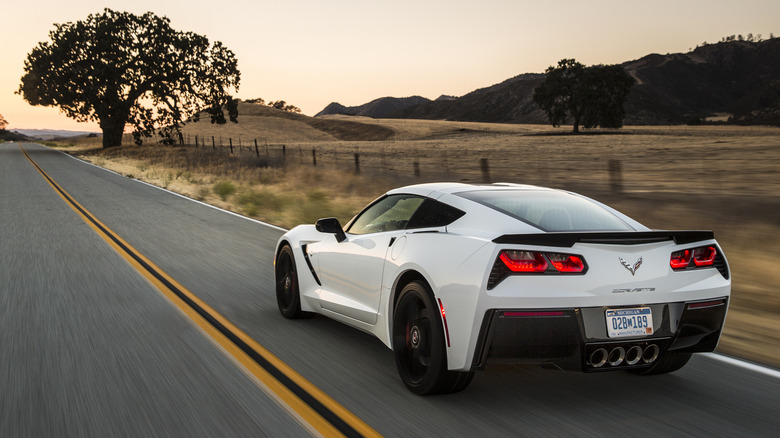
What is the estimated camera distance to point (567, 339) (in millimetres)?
3869

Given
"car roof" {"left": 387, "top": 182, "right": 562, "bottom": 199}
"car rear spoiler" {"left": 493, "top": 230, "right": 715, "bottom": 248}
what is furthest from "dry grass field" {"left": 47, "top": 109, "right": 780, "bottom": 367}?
"car roof" {"left": 387, "top": 182, "right": 562, "bottom": 199}

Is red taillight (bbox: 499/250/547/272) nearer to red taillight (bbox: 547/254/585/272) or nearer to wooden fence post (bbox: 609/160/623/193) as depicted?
red taillight (bbox: 547/254/585/272)

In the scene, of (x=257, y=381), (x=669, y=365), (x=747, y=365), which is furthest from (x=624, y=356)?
(x=257, y=381)

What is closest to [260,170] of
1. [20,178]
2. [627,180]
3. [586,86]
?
[20,178]

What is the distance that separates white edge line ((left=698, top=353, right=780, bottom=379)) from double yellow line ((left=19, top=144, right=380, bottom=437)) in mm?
2903

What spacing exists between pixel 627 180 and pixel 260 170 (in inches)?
655

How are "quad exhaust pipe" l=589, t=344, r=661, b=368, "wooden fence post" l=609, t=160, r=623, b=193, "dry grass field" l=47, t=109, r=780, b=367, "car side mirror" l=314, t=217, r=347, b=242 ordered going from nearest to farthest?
"quad exhaust pipe" l=589, t=344, r=661, b=368 → "car side mirror" l=314, t=217, r=347, b=242 → "dry grass field" l=47, t=109, r=780, b=367 → "wooden fence post" l=609, t=160, r=623, b=193

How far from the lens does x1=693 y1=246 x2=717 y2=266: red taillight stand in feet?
14.0

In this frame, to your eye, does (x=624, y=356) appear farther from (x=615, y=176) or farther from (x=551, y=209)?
(x=615, y=176)

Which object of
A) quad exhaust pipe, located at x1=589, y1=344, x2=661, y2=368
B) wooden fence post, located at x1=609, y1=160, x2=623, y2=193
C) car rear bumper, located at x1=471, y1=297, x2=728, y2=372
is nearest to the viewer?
car rear bumper, located at x1=471, y1=297, x2=728, y2=372

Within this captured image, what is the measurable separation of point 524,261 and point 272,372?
1954mm

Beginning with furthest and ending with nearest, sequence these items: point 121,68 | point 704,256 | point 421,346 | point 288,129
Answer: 1. point 288,129
2. point 121,68
3. point 421,346
4. point 704,256

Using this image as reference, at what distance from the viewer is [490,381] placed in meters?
4.76

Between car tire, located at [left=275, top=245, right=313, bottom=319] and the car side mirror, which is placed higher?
the car side mirror
